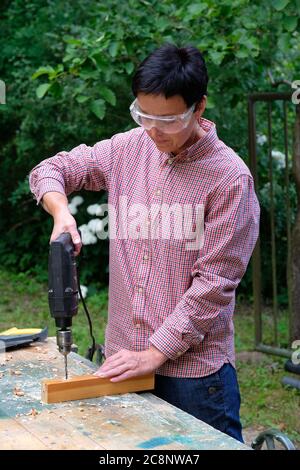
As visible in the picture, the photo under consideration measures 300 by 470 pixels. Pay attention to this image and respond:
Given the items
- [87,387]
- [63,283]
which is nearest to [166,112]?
[63,283]

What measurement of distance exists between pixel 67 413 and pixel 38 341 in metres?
0.96

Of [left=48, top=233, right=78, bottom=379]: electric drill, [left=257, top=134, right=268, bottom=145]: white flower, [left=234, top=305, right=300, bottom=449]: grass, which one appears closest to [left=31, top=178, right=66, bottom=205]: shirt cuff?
[left=48, top=233, right=78, bottom=379]: electric drill

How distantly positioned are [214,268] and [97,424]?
0.67m

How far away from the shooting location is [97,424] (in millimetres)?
2490

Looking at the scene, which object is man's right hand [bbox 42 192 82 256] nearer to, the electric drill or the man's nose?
the electric drill

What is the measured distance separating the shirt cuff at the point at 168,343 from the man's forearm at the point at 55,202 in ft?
1.85

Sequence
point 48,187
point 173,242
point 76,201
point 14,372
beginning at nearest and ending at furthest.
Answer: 1. point 173,242
2. point 48,187
3. point 14,372
4. point 76,201

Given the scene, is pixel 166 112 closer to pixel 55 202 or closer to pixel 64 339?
pixel 55 202

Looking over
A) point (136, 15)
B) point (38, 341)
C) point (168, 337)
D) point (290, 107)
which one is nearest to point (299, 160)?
point (136, 15)

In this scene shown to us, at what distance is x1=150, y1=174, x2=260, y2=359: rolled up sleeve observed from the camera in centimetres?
275

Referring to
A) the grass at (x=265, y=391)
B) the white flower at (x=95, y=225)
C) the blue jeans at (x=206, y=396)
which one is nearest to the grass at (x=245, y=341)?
the grass at (x=265, y=391)

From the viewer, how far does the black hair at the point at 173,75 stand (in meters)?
2.64

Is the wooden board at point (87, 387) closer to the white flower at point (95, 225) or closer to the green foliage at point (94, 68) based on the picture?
the green foliage at point (94, 68)

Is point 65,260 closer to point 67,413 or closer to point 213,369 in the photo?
point 67,413
